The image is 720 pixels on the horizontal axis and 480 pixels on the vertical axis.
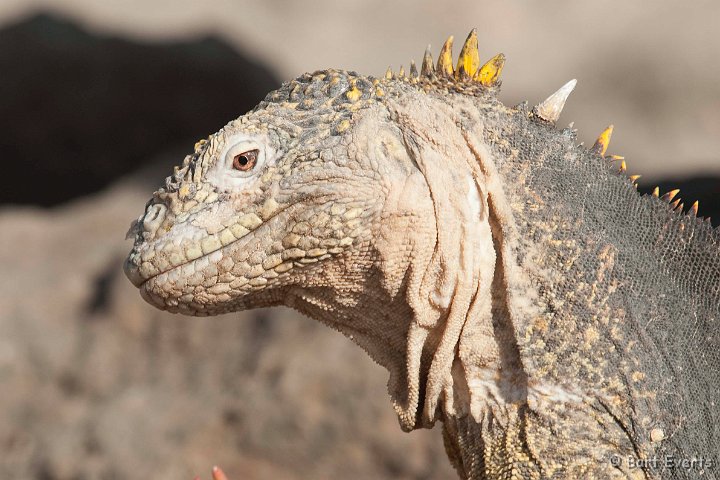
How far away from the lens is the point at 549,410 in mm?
3008

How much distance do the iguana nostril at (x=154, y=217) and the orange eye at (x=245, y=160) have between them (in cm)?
30

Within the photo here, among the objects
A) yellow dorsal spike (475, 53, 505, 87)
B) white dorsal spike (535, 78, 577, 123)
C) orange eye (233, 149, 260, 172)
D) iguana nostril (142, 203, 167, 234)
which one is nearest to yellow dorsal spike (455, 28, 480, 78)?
yellow dorsal spike (475, 53, 505, 87)

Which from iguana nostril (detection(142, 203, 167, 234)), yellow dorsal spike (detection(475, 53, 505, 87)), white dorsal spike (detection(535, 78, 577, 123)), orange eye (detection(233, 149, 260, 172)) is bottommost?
iguana nostril (detection(142, 203, 167, 234))

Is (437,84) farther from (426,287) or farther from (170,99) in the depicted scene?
(170,99)

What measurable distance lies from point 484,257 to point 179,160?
855 cm

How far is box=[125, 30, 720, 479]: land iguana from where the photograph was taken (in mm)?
3004

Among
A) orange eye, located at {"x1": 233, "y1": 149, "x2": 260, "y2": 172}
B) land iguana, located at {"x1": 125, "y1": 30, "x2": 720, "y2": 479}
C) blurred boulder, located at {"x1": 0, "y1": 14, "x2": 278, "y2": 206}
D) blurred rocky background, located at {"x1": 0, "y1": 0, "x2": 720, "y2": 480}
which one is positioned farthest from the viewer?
blurred boulder, located at {"x1": 0, "y1": 14, "x2": 278, "y2": 206}

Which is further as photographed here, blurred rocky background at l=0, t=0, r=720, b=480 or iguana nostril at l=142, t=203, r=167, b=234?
blurred rocky background at l=0, t=0, r=720, b=480

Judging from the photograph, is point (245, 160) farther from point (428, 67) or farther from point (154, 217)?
point (428, 67)

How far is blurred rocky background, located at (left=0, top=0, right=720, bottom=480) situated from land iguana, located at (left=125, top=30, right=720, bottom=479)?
1.45 metres

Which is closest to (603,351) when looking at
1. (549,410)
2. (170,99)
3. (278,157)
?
(549,410)

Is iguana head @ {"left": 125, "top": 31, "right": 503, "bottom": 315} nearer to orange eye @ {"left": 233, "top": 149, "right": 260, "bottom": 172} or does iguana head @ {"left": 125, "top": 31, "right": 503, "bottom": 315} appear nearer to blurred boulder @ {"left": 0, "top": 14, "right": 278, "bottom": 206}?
orange eye @ {"left": 233, "top": 149, "right": 260, "bottom": 172}

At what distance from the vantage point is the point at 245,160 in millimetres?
3141

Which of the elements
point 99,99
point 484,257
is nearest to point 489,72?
point 484,257
